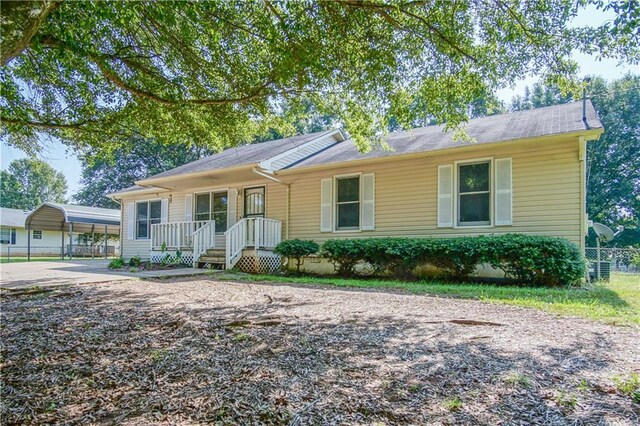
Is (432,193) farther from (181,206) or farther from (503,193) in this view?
(181,206)

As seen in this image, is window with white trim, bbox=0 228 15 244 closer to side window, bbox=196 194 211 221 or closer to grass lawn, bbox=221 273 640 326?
side window, bbox=196 194 211 221

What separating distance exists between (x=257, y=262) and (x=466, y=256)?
18.4 ft

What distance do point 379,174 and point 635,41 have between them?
614 centimetres

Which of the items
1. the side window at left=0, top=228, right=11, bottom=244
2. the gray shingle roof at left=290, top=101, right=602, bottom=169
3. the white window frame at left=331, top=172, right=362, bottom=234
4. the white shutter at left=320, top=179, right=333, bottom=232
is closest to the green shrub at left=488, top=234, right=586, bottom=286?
the gray shingle roof at left=290, top=101, right=602, bottom=169

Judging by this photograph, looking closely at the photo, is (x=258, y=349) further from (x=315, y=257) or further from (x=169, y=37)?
(x=315, y=257)

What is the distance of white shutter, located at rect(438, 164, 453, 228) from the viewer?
30.3ft

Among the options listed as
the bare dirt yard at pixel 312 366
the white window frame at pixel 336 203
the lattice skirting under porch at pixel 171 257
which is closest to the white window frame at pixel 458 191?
the white window frame at pixel 336 203

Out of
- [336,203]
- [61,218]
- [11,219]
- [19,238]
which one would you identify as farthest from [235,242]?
[19,238]

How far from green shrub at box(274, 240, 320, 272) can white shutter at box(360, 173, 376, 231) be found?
1.48m

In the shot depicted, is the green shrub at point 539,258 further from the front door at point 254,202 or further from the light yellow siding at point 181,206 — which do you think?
the front door at point 254,202

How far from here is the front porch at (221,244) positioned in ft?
35.8

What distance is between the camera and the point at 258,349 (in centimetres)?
300

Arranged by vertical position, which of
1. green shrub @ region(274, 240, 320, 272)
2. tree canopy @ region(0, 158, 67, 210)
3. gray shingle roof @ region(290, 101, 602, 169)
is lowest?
green shrub @ region(274, 240, 320, 272)

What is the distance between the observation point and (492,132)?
364 inches
